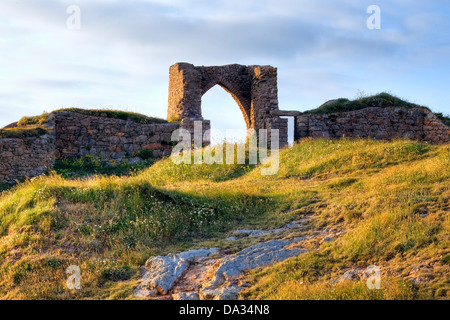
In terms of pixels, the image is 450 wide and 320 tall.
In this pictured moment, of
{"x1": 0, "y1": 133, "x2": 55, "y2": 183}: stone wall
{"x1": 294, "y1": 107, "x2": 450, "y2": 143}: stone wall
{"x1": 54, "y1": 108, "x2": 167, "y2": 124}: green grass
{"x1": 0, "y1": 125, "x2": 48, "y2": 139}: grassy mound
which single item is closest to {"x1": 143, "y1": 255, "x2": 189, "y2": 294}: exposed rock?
{"x1": 0, "y1": 133, "x2": 55, "y2": 183}: stone wall

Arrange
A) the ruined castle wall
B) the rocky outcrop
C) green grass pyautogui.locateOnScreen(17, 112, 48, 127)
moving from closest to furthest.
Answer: the rocky outcrop < green grass pyautogui.locateOnScreen(17, 112, 48, 127) < the ruined castle wall

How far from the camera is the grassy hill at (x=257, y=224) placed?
262 inches

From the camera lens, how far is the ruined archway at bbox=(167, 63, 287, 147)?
69.5 ft

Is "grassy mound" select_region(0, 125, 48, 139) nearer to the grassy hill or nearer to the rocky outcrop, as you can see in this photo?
the grassy hill

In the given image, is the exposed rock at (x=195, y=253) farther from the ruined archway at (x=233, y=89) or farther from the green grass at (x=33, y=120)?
the green grass at (x=33, y=120)

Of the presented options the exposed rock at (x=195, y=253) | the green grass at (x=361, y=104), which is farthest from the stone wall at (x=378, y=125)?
the exposed rock at (x=195, y=253)

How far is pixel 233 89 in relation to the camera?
78.6 ft

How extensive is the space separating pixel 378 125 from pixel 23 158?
1413 cm

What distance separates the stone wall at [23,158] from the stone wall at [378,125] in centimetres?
999

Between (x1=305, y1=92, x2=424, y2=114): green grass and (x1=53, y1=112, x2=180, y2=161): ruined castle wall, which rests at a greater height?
(x1=305, y1=92, x2=424, y2=114): green grass

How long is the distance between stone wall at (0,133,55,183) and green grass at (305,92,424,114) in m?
10.9

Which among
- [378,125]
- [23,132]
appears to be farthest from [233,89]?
[23,132]

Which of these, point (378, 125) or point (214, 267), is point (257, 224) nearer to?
point (214, 267)
